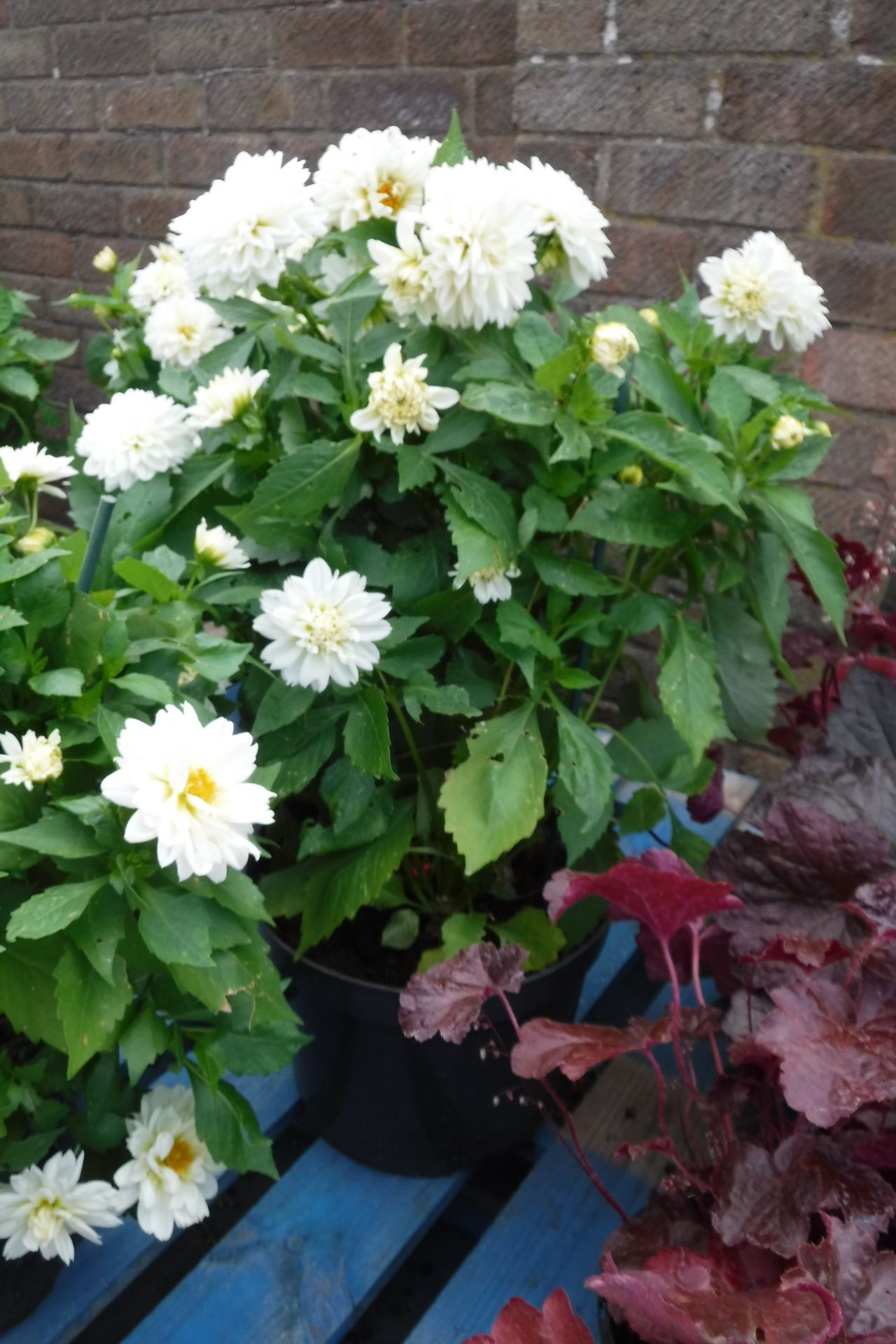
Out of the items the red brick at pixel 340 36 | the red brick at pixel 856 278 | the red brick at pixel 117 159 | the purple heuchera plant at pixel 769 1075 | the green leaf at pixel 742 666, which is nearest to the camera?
the purple heuchera plant at pixel 769 1075

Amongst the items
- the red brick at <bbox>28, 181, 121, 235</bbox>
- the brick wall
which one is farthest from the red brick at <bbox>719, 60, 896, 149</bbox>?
the red brick at <bbox>28, 181, 121, 235</bbox>

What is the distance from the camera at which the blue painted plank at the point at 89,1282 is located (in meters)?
0.86

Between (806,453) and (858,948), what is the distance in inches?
17.1

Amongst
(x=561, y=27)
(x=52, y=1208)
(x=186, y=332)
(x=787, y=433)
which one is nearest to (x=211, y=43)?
(x=561, y=27)

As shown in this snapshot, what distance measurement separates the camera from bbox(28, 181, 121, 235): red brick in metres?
2.20

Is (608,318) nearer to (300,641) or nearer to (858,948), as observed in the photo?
(300,641)

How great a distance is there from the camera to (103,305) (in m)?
1.30

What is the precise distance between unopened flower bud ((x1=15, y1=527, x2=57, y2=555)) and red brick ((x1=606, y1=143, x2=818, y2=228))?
0.99 m

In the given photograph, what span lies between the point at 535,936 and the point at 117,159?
1.93m

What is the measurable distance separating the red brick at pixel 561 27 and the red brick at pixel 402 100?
0.24 meters

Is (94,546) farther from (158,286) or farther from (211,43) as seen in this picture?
(211,43)

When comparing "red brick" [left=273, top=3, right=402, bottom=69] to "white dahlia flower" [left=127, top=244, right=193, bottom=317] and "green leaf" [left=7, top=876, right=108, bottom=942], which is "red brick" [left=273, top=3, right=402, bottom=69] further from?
"green leaf" [left=7, top=876, right=108, bottom=942]

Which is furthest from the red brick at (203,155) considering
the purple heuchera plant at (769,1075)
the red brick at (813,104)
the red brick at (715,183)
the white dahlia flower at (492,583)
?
the purple heuchera plant at (769,1075)

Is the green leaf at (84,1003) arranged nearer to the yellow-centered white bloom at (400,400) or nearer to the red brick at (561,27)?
the yellow-centered white bloom at (400,400)
